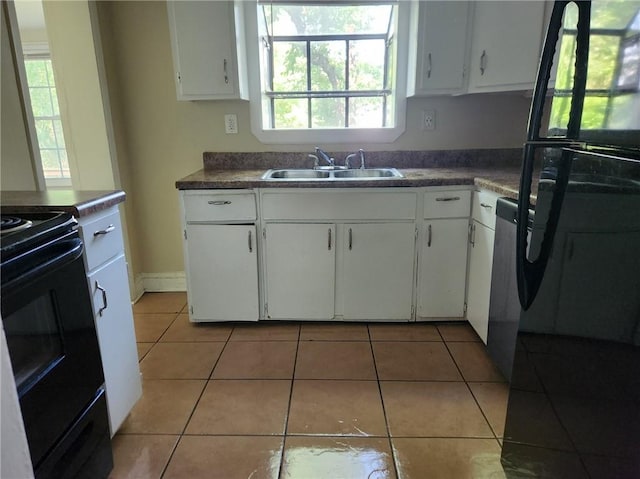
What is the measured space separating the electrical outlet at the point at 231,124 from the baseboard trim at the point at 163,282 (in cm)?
108

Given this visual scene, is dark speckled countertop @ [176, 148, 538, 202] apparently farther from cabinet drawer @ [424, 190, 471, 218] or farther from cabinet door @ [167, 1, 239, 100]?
cabinet door @ [167, 1, 239, 100]

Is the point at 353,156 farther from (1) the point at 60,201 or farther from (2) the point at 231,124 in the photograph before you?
(1) the point at 60,201

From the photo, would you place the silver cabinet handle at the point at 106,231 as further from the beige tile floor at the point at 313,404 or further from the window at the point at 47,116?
the window at the point at 47,116

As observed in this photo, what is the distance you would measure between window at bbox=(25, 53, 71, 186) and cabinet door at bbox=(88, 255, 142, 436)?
2.84 metres

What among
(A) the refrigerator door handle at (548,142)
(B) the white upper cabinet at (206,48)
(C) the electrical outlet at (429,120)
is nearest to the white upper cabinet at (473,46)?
(C) the electrical outlet at (429,120)

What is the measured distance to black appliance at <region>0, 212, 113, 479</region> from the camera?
1.03 m

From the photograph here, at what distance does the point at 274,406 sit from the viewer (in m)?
1.79

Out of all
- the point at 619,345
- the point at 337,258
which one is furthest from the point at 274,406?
the point at 619,345

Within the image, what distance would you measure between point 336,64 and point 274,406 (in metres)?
2.17

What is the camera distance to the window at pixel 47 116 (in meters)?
3.83

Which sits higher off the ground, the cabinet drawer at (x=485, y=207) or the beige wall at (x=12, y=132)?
the beige wall at (x=12, y=132)

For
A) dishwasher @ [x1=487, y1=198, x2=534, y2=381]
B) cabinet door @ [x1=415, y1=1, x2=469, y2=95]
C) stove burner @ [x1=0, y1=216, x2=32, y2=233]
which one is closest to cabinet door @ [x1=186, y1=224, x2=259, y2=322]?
stove burner @ [x1=0, y1=216, x2=32, y2=233]

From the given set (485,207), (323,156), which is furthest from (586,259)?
(323,156)

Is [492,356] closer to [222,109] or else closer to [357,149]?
[357,149]
